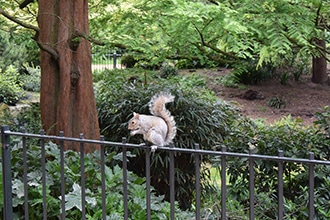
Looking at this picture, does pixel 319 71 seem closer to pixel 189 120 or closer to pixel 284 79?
pixel 284 79

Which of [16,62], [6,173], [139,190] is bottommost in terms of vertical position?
[139,190]

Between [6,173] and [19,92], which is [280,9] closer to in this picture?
[6,173]

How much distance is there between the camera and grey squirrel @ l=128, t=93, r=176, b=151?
10.1 feet

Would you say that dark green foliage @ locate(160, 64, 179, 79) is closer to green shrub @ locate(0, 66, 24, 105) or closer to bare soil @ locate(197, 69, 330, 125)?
bare soil @ locate(197, 69, 330, 125)

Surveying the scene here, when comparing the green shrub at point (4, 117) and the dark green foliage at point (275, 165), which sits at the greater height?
the green shrub at point (4, 117)

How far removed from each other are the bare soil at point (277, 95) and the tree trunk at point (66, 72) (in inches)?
247

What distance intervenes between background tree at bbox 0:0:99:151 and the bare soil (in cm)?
628

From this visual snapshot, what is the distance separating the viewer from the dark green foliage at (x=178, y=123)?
19.7 ft

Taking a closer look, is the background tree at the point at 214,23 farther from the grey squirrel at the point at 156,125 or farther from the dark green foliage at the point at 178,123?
the grey squirrel at the point at 156,125

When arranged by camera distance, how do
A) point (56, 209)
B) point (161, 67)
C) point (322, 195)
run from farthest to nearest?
1. point (161, 67)
2. point (322, 195)
3. point (56, 209)

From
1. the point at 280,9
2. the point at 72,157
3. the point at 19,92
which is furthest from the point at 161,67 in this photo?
the point at 72,157

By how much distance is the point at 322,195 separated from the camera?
4.57 metres

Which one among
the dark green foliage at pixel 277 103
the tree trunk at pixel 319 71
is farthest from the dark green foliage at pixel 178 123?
the tree trunk at pixel 319 71

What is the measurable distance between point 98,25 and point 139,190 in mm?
3254
